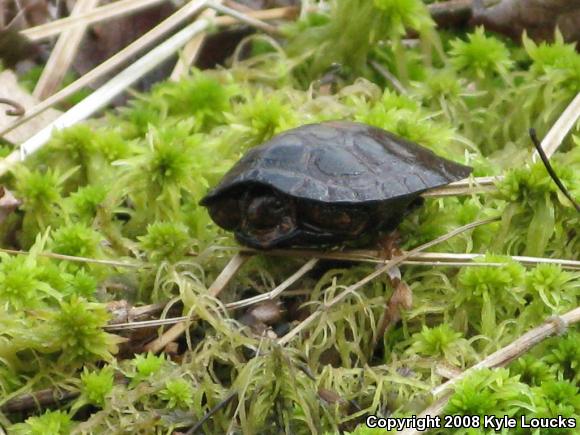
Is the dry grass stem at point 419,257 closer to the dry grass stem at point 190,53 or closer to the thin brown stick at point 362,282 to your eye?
the thin brown stick at point 362,282

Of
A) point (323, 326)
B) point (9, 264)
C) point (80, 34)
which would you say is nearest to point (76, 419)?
point (9, 264)

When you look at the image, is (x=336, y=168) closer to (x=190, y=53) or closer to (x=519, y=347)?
(x=519, y=347)

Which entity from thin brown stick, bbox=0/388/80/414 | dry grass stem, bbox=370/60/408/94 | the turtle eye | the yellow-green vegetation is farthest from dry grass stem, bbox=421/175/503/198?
thin brown stick, bbox=0/388/80/414

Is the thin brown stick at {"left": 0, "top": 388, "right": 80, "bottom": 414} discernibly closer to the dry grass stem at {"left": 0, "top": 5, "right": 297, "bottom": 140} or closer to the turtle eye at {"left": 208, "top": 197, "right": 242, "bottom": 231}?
the turtle eye at {"left": 208, "top": 197, "right": 242, "bottom": 231}

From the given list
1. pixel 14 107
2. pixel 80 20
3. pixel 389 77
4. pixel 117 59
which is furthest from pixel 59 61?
pixel 389 77

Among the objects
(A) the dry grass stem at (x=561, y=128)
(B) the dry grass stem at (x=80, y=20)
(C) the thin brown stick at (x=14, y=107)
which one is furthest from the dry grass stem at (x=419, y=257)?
(B) the dry grass stem at (x=80, y=20)

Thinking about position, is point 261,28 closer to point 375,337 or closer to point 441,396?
point 375,337
